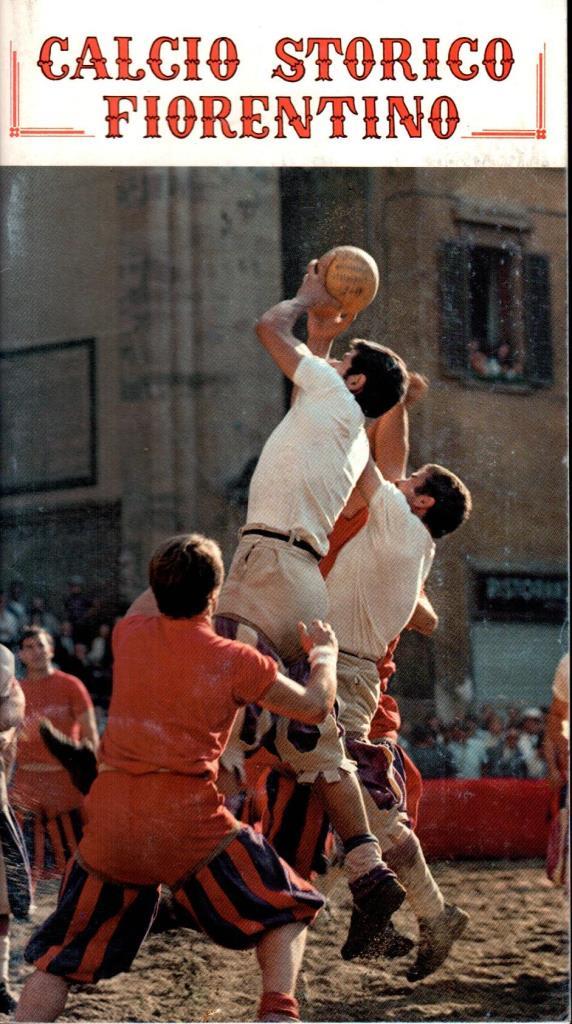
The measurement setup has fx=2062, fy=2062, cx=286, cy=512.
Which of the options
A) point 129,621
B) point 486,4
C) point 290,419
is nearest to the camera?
point 129,621

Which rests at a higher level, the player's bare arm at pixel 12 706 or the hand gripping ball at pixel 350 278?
the hand gripping ball at pixel 350 278

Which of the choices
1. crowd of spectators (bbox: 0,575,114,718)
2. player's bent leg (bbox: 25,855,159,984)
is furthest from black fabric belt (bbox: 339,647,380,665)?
player's bent leg (bbox: 25,855,159,984)

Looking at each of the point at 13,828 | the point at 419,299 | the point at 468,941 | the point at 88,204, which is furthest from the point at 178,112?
the point at 468,941

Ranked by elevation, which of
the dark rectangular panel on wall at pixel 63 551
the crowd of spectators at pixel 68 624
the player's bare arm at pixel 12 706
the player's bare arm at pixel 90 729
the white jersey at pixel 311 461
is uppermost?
the white jersey at pixel 311 461

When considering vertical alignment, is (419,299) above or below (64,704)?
above

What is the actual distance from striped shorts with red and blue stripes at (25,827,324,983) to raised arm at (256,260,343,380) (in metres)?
1.75

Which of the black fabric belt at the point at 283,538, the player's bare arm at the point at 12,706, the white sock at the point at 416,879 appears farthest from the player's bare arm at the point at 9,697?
the white sock at the point at 416,879

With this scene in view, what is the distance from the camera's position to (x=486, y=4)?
283 inches

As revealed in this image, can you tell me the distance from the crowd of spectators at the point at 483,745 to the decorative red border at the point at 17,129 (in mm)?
2387

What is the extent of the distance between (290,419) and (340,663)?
821mm

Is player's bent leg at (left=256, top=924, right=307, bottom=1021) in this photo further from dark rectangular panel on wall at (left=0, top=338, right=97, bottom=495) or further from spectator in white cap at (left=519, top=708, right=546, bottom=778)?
dark rectangular panel on wall at (left=0, top=338, right=97, bottom=495)

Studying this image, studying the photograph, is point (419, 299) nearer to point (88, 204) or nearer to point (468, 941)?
point (88, 204)

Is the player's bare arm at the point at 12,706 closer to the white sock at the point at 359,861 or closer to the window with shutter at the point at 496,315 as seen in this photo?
the white sock at the point at 359,861

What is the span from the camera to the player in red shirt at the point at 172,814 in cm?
561
